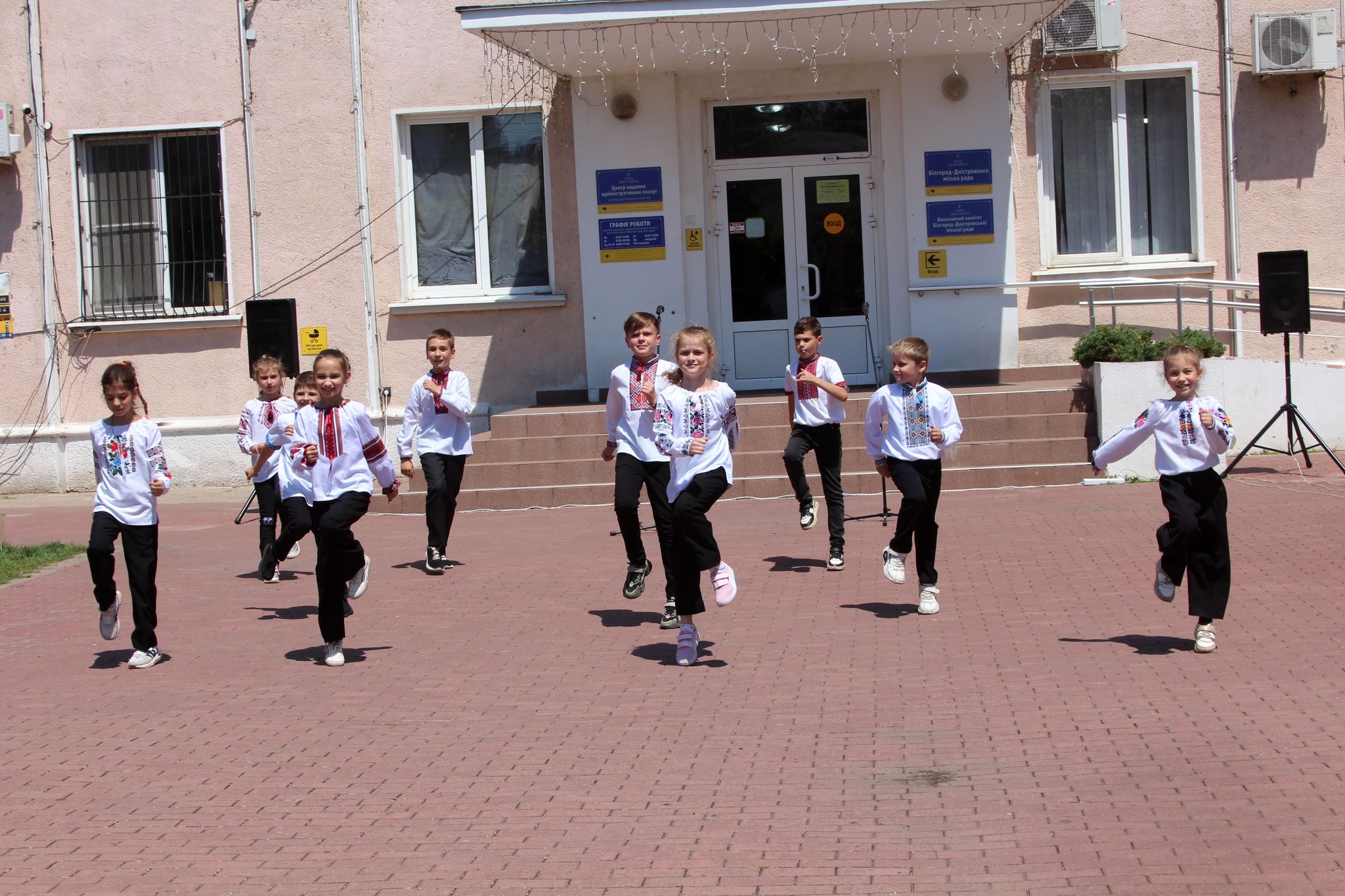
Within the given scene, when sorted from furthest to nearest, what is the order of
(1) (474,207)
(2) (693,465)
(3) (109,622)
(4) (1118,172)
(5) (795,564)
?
(1) (474,207)
(4) (1118,172)
(5) (795,564)
(3) (109,622)
(2) (693,465)

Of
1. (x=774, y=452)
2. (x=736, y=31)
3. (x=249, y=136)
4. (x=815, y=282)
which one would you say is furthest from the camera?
(x=815, y=282)

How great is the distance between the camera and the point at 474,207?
16047 millimetres

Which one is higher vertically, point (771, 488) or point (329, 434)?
point (329, 434)

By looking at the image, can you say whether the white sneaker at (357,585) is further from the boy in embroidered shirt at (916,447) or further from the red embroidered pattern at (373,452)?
the boy in embroidered shirt at (916,447)

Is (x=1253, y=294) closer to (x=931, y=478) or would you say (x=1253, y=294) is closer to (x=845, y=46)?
(x=845, y=46)

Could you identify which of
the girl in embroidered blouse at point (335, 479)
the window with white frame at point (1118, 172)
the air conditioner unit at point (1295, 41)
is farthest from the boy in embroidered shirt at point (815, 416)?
the air conditioner unit at point (1295, 41)

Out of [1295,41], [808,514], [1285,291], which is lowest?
[808,514]

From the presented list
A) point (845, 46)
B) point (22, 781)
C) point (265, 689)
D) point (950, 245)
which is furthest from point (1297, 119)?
point (22, 781)

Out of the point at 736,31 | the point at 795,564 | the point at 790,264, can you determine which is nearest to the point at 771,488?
the point at 795,564

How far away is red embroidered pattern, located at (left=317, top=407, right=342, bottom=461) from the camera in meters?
7.10

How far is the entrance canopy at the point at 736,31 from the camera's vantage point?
1318 cm

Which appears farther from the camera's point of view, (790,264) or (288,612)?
(790,264)

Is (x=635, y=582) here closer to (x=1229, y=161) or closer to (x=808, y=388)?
(x=808, y=388)

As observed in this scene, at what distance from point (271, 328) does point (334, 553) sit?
811cm
